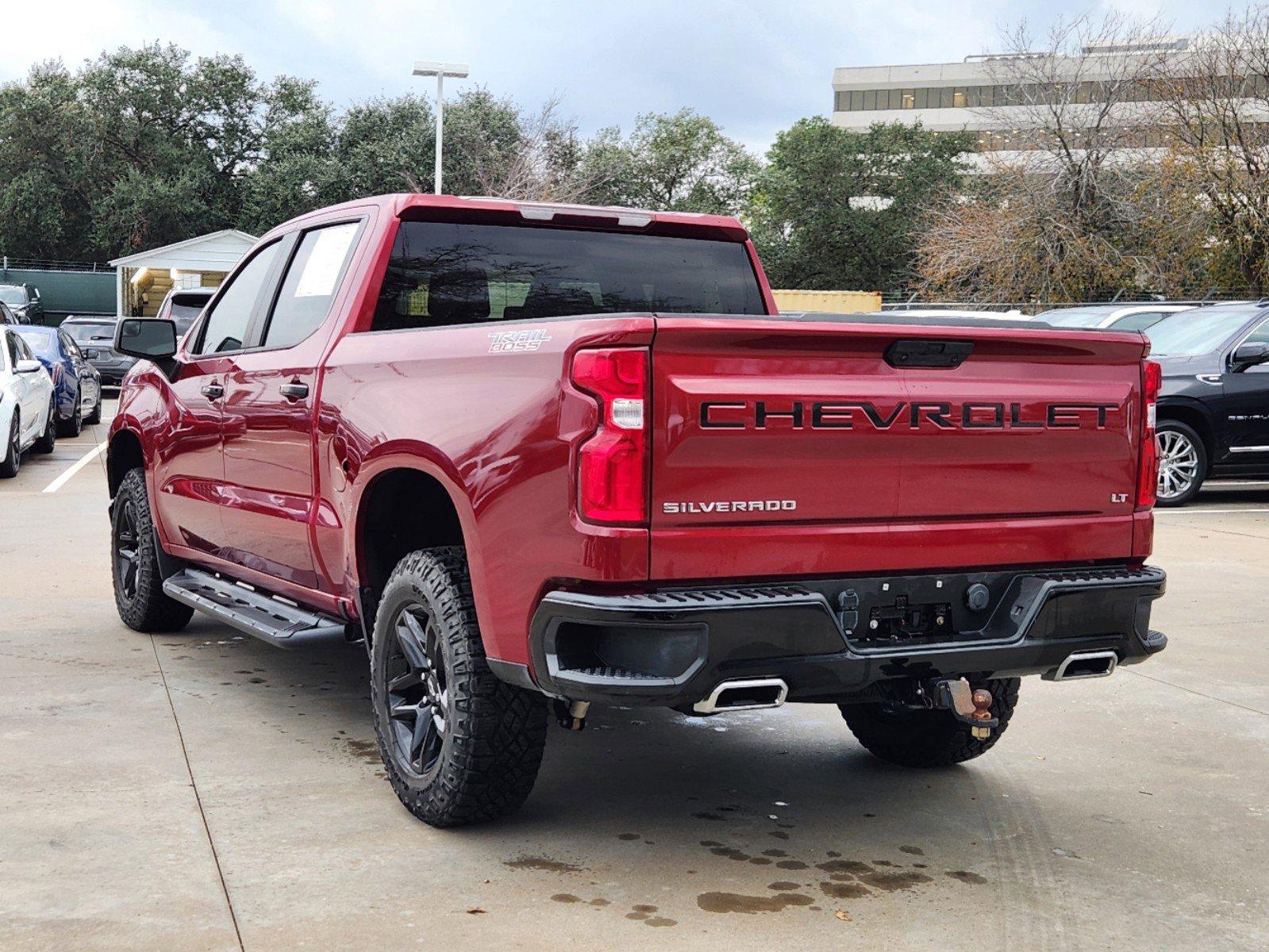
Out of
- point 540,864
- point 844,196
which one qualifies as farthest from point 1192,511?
point 844,196

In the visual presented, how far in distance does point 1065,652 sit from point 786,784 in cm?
121

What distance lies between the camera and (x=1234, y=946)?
3643 mm

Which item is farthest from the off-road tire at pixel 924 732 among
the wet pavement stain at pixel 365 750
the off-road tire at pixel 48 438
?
the off-road tire at pixel 48 438

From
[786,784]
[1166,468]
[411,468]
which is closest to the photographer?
[411,468]

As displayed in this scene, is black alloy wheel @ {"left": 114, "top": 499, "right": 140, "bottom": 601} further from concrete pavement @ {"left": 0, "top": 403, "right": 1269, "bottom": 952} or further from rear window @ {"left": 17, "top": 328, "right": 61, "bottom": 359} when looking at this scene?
rear window @ {"left": 17, "top": 328, "right": 61, "bottom": 359}

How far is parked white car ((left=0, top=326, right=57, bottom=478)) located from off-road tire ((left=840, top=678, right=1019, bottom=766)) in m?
11.0

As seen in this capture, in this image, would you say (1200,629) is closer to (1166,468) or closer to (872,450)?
(872,450)

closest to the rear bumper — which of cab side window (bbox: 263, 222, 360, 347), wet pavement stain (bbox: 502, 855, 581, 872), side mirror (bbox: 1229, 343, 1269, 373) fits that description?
wet pavement stain (bbox: 502, 855, 581, 872)

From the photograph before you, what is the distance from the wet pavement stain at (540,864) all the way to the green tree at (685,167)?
58.7 metres

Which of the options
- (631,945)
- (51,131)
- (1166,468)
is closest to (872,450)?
(631,945)

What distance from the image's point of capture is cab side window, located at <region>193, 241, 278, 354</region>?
607 cm

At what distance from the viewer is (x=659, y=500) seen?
3.62m

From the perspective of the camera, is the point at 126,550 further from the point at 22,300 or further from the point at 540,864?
the point at 22,300

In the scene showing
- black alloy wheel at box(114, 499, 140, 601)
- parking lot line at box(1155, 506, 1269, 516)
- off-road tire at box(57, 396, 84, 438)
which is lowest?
parking lot line at box(1155, 506, 1269, 516)
